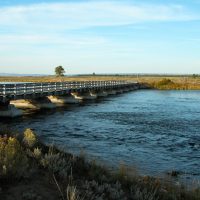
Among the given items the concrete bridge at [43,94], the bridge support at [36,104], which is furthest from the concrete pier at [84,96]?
the bridge support at [36,104]

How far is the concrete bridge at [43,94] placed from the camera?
30312 millimetres

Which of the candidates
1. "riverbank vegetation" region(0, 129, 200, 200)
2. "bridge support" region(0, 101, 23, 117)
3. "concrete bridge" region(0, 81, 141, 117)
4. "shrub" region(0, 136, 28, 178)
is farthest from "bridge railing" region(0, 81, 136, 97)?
"shrub" region(0, 136, 28, 178)

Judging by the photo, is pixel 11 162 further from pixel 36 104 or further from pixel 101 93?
pixel 101 93

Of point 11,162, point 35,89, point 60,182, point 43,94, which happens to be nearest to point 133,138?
point 60,182

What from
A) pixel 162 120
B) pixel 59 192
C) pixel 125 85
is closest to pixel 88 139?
pixel 162 120

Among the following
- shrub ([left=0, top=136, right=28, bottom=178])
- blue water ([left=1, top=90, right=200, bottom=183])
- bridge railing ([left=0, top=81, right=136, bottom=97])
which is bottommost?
blue water ([left=1, top=90, right=200, bottom=183])

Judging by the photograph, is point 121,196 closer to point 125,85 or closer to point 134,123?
point 134,123

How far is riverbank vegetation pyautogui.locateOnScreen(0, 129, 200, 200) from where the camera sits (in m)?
6.89

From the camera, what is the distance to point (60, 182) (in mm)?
7508

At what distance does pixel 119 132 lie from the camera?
24172mm

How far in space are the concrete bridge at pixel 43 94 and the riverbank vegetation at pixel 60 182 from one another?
71.8ft

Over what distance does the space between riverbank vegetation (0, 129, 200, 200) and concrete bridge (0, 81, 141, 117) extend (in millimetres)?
21896

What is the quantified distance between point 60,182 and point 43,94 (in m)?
31.1

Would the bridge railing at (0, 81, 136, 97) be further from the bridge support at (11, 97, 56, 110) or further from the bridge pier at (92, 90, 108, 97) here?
the bridge pier at (92, 90, 108, 97)
